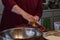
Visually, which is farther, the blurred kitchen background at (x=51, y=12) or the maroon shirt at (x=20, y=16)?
the blurred kitchen background at (x=51, y=12)

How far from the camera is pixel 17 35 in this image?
974mm

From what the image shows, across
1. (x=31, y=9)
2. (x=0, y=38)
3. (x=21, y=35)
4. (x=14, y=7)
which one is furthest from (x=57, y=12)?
(x=0, y=38)

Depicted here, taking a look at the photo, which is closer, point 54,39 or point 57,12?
point 54,39

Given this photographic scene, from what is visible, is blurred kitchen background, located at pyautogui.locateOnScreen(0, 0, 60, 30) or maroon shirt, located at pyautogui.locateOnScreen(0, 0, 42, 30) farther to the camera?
blurred kitchen background, located at pyautogui.locateOnScreen(0, 0, 60, 30)

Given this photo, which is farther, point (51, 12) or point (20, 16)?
point (51, 12)

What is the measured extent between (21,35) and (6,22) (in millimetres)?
514

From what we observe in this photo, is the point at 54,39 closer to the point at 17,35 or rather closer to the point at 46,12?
the point at 17,35

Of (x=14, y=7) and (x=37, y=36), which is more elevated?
(x=14, y=7)

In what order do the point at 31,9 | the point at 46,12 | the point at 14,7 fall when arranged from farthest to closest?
the point at 46,12 → the point at 31,9 → the point at 14,7

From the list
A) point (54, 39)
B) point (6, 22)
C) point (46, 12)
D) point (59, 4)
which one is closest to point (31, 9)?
point (6, 22)

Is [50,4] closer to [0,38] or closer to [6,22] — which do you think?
[6,22]

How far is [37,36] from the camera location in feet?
2.77

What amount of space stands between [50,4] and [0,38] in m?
1.81

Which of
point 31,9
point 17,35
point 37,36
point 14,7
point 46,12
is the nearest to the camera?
point 37,36
